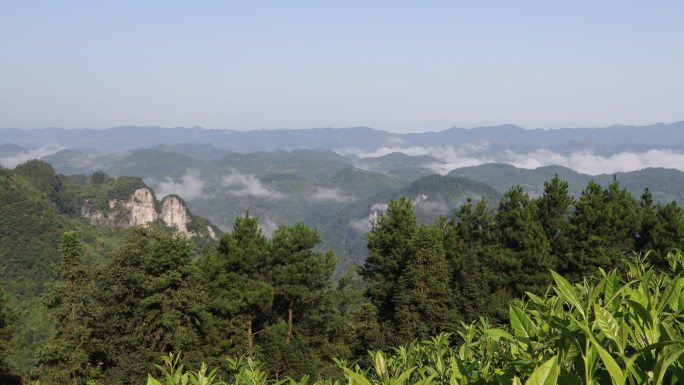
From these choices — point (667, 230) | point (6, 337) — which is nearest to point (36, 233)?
point (6, 337)

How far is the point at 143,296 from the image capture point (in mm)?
27359

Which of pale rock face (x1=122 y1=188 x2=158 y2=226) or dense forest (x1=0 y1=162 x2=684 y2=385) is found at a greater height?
dense forest (x1=0 y1=162 x2=684 y2=385)

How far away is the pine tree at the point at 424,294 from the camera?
94.1 feet

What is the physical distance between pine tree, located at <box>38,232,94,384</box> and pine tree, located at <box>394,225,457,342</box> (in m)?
17.0

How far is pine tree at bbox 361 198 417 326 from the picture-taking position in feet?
109

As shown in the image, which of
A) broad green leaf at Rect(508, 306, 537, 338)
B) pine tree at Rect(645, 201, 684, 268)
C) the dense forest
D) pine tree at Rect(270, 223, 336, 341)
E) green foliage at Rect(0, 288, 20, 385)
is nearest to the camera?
broad green leaf at Rect(508, 306, 537, 338)

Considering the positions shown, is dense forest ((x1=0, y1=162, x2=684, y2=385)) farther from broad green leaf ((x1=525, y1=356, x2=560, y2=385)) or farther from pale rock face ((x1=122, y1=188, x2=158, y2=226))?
pale rock face ((x1=122, y1=188, x2=158, y2=226))

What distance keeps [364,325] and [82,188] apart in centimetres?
19512

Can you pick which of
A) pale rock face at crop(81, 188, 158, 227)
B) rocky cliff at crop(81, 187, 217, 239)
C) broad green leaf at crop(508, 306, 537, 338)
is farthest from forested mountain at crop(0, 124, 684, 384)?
pale rock face at crop(81, 188, 158, 227)

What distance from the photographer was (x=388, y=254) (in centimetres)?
3441

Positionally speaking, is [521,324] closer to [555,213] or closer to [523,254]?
[523,254]

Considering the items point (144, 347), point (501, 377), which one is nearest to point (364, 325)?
point (144, 347)

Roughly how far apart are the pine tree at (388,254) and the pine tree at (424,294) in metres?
2.03

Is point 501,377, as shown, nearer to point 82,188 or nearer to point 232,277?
point 232,277
